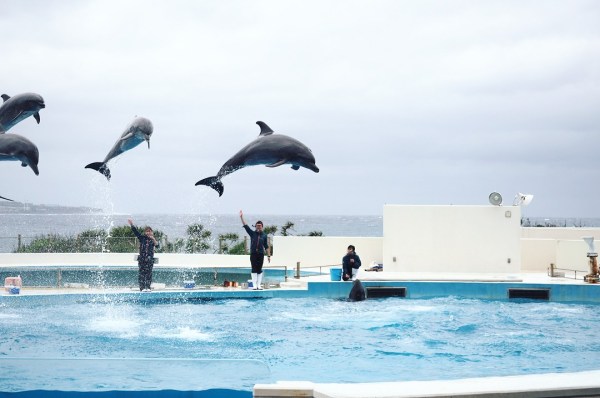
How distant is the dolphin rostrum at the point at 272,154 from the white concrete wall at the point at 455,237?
5.49 metres

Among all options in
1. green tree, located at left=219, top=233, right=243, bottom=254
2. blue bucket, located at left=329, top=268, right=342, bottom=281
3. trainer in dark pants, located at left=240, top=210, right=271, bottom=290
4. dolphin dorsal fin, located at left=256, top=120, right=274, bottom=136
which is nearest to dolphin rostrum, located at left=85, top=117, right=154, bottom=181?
dolphin dorsal fin, located at left=256, top=120, right=274, bottom=136

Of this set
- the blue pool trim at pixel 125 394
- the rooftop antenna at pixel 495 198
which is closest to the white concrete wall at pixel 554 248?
the rooftop antenna at pixel 495 198

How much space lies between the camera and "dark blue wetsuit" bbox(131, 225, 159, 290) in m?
13.2

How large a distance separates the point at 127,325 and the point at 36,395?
6.33m

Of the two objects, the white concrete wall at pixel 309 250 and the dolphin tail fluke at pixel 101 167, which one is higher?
the dolphin tail fluke at pixel 101 167

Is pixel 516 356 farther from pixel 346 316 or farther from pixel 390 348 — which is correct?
pixel 346 316

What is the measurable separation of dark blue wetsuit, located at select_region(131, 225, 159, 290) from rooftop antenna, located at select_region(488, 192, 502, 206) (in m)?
7.13

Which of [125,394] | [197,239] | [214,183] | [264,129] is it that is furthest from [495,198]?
[125,394]

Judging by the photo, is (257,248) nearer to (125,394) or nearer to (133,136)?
(133,136)

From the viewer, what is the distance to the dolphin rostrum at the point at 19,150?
10.1 metres

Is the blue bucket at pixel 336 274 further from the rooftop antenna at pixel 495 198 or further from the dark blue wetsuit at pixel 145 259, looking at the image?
the rooftop antenna at pixel 495 198

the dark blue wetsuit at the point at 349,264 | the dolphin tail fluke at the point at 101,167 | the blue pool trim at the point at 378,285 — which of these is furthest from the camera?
the dark blue wetsuit at the point at 349,264

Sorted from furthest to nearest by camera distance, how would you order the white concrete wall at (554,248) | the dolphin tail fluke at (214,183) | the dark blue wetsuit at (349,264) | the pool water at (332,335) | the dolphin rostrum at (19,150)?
the white concrete wall at (554,248), the dark blue wetsuit at (349,264), the dolphin tail fluke at (214,183), the dolphin rostrum at (19,150), the pool water at (332,335)

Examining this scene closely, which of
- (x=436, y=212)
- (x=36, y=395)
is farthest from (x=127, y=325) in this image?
(x=436, y=212)
